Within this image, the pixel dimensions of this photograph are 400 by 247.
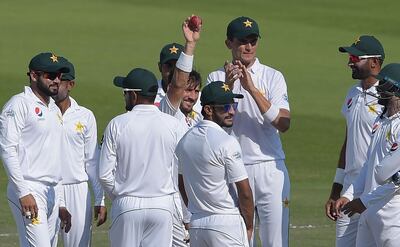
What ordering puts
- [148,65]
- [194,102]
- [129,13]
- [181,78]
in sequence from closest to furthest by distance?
[181,78] < [194,102] < [148,65] < [129,13]

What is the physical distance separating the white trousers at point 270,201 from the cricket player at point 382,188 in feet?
3.55

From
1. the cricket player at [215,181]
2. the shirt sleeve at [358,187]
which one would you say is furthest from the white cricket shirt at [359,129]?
the cricket player at [215,181]

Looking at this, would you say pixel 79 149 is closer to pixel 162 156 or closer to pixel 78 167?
pixel 78 167

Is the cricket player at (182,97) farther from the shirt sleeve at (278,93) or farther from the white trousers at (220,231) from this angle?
the white trousers at (220,231)

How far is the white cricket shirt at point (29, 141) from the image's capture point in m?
10.1

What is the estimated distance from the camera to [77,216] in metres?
11.5

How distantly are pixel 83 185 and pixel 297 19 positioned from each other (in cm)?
2458

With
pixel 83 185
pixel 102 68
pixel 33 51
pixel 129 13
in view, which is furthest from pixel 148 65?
pixel 83 185

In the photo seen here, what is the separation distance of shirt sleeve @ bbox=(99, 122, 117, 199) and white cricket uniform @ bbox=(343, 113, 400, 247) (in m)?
2.05

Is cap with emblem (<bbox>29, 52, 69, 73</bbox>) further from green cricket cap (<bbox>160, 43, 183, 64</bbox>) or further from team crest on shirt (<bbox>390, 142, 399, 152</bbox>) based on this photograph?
team crest on shirt (<bbox>390, 142, 399, 152</bbox>)

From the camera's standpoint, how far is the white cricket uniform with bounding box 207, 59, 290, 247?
10.8 metres

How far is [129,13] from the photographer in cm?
3484

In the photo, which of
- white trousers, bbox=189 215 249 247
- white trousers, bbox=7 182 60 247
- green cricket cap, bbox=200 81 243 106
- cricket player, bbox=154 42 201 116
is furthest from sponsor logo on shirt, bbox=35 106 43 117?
white trousers, bbox=189 215 249 247

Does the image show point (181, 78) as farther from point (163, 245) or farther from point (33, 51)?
point (33, 51)
